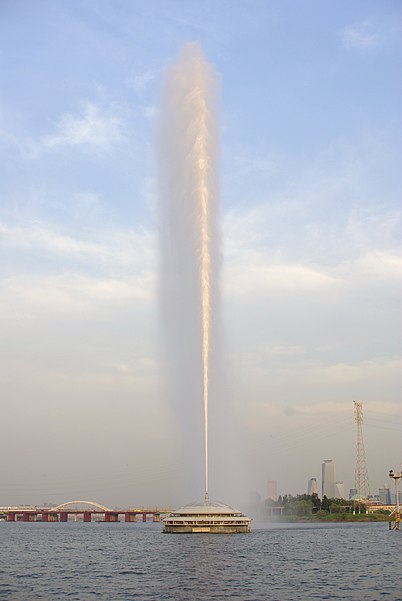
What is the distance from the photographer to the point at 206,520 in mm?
91688

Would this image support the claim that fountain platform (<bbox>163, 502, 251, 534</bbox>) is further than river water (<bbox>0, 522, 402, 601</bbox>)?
Yes

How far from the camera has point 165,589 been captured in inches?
1670

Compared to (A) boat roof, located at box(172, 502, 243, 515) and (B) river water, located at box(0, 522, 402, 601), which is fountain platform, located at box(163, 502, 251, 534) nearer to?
(A) boat roof, located at box(172, 502, 243, 515)

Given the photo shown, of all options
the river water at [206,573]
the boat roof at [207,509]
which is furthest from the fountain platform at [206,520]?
the river water at [206,573]

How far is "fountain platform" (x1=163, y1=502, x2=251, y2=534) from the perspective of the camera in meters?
92.2

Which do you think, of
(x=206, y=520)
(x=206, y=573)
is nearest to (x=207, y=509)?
(x=206, y=520)

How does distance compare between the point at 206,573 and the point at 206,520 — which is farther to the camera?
the point at 206,520

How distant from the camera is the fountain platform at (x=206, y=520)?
Answer: 9225 centimetres

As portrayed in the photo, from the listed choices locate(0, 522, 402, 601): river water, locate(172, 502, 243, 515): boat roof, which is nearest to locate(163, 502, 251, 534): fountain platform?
locate(172, 502, 243, 515): boat roof

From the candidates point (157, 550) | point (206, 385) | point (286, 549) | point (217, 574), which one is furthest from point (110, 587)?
point (206, 385)

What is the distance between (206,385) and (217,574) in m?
36.9

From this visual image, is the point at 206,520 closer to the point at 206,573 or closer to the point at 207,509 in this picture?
the point at 207,509

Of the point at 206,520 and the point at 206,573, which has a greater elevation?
the point at 206,520

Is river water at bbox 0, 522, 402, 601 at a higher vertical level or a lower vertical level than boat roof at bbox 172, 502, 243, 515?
lower
